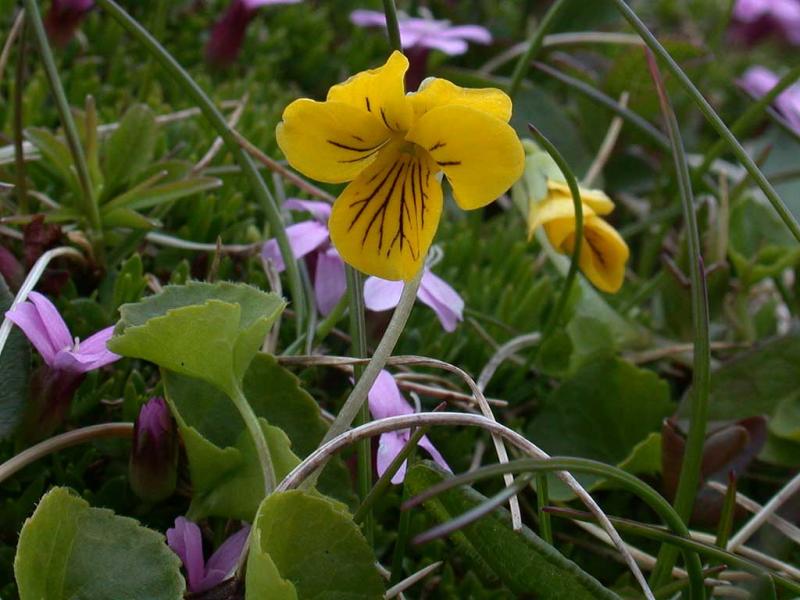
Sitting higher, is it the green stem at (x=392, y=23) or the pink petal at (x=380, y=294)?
the green stem at (x=392, y=23)

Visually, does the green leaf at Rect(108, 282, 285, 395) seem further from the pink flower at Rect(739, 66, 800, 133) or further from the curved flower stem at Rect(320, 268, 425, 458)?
the pink flower at Rect(739, 66, 800, 133)

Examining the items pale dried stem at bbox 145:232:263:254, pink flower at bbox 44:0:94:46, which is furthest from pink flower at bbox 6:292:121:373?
pink flower at bbox 44:0:94:46

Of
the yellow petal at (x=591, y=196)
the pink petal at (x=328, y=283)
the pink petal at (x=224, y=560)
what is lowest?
the pink petal at (x=224, y=560)

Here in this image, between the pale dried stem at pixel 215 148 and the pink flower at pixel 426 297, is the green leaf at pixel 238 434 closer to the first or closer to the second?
the pink flower at pixel 426 297

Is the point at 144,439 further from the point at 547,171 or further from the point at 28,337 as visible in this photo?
the point at 547,171

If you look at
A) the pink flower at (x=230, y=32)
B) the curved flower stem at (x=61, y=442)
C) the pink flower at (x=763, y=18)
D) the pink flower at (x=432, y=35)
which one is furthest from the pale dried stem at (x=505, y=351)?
the pink flower at (x=763, y=18)

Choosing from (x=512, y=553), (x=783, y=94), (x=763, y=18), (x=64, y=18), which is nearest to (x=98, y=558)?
(x=512, y=553)

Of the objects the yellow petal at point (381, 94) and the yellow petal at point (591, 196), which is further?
the yellow petal at point (591, 196)

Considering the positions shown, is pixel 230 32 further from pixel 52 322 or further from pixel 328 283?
pixel 52 322
